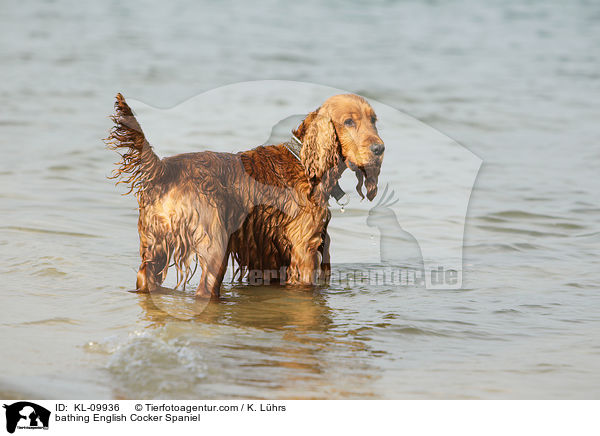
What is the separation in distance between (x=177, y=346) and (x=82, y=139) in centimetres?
806

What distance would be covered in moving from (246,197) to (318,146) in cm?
68

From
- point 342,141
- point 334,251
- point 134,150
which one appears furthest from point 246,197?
point 334,251

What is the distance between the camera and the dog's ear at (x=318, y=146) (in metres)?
5.92

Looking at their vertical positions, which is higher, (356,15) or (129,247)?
(356,15)

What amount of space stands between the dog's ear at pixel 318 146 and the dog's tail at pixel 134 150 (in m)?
1.19

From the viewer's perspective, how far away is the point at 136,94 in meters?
15.2

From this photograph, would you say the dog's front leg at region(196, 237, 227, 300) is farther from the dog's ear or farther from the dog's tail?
the dog's ear

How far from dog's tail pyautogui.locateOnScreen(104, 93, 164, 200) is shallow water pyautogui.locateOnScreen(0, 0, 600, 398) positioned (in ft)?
3.23

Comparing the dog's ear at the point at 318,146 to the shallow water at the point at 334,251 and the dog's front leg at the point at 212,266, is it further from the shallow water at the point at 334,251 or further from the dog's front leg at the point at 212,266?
the shallow water at the point at 334,251

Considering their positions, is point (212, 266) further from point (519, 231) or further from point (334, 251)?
point (519, 231)
